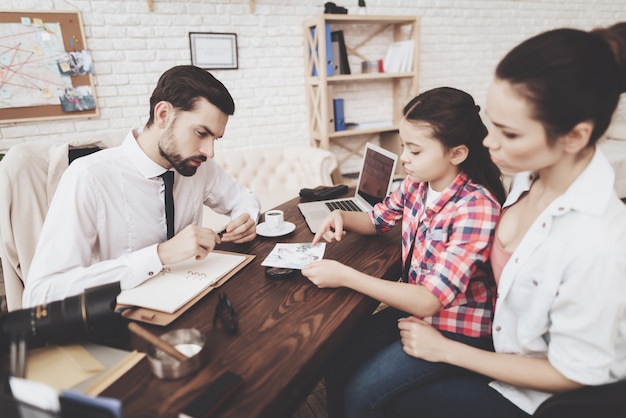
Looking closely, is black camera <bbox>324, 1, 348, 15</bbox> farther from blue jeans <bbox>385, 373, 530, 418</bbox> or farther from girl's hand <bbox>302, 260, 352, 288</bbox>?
blue jeans <bbox>385, 373, 530, 418</bbox>

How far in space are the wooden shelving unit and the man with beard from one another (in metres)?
2.11

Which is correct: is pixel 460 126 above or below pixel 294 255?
above

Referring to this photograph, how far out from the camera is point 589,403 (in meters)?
0.71

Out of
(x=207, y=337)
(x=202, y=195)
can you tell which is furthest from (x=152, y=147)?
(x=207, y=337)

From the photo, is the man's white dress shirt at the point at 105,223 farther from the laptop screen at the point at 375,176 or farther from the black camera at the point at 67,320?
the laptop screen at the point at 375,176

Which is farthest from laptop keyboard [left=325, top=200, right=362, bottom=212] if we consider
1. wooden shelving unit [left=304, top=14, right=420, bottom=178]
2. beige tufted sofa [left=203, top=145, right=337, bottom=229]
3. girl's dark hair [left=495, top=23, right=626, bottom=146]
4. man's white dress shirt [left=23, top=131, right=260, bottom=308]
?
wooden shelving unit [left=304, top=14, right=420, bottom=178]

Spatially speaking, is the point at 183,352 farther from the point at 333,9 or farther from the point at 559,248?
the point at 333,9

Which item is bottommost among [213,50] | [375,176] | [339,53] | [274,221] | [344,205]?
[339,53]

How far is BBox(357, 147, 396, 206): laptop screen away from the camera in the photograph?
5.16 feet

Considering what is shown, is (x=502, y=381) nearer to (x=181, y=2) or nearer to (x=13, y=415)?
(x=13, y=415)

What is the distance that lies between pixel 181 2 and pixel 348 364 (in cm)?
298

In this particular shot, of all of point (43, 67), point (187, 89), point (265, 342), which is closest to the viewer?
point (265, 342)

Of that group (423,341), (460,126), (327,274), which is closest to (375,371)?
(423,341)

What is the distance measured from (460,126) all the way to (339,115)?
2.51 m
